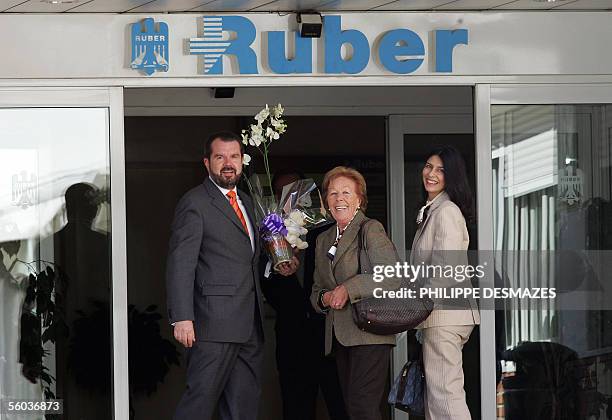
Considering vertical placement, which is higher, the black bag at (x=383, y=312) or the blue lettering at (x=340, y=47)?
the blue lettering at (x=340, y=47)

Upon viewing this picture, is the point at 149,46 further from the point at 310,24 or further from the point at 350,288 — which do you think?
the point at 350,288

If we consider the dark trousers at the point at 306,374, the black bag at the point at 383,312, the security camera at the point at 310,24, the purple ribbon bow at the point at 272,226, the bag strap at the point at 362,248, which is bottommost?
the dark trousers at the point at 306,374

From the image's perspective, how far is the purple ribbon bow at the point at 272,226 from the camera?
6875mm

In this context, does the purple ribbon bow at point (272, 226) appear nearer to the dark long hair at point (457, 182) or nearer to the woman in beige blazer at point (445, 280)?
the woman in beige blazer at point (445, 280)

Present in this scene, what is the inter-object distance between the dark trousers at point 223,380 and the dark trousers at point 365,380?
2.00 feet

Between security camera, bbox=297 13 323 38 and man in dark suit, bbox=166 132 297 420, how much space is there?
0.78 m

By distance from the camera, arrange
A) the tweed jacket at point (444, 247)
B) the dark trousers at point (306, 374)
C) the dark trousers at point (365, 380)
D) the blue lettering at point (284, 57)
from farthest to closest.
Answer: the dark trousers at point (306, 374) < the blue lettering at point (284, 57) < the tweed jacket at point (444, 247) < the dark trousers at point (365, 380)

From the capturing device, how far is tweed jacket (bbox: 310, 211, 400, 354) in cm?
657

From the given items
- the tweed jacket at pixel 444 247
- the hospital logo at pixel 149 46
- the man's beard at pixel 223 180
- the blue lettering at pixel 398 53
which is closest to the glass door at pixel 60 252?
the hospital logo at pixel 149 46

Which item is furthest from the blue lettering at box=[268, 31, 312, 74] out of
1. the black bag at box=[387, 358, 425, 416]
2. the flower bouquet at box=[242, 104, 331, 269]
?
the black bag at box=[387, 358, 425, 416]

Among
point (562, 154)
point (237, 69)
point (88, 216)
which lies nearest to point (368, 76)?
point (237, 69)

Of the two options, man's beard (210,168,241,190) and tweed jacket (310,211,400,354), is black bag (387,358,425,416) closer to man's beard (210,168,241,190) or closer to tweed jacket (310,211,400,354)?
tweed jacket (310,211,400,354)

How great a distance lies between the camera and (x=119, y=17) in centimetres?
686

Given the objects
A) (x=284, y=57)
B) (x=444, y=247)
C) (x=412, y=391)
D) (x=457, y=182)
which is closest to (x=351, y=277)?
(x=444, y=247)
